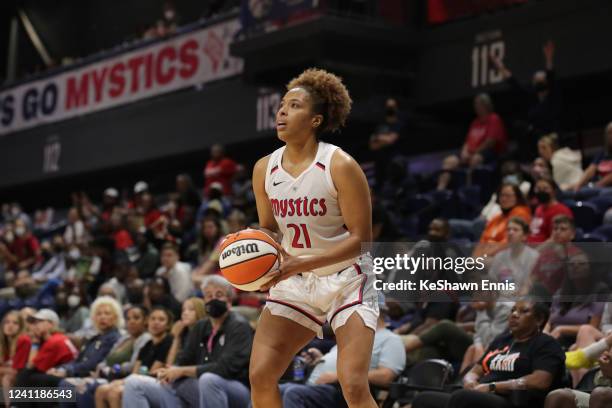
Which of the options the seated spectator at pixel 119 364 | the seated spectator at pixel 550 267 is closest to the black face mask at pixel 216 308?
the seated spectator at pixel 119 364

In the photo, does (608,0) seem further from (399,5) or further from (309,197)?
(309,197)

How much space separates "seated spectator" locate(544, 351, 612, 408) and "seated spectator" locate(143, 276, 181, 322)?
506 centimetres

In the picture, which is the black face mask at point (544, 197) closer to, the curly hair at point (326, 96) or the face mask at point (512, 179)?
the face mask at point (512, 179)

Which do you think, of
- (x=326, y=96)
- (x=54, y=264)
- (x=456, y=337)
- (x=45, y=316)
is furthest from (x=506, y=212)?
(x=54, y=264)

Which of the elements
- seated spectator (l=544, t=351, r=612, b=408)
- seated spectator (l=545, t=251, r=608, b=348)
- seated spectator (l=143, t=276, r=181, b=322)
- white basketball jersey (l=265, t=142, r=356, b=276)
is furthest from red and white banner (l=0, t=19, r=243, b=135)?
white basketball jersey (l=265, t=142, r=356, b=276)

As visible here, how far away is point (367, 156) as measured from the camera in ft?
45.0

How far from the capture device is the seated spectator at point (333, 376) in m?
7.71

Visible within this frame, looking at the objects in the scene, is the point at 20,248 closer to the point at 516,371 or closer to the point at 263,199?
the point at 516,371

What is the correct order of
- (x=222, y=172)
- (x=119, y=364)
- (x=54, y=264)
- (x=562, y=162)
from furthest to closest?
(x=54, y=264) < (x=222, y=172) < (x=562, y=162) < (x=119, y=364)

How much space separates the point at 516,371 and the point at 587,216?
10.5 ft

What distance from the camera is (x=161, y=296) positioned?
10.8 metres

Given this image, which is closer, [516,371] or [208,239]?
[516,371]

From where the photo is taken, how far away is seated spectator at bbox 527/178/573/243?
31.3ft

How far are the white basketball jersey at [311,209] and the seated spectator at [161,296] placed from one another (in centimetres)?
545
